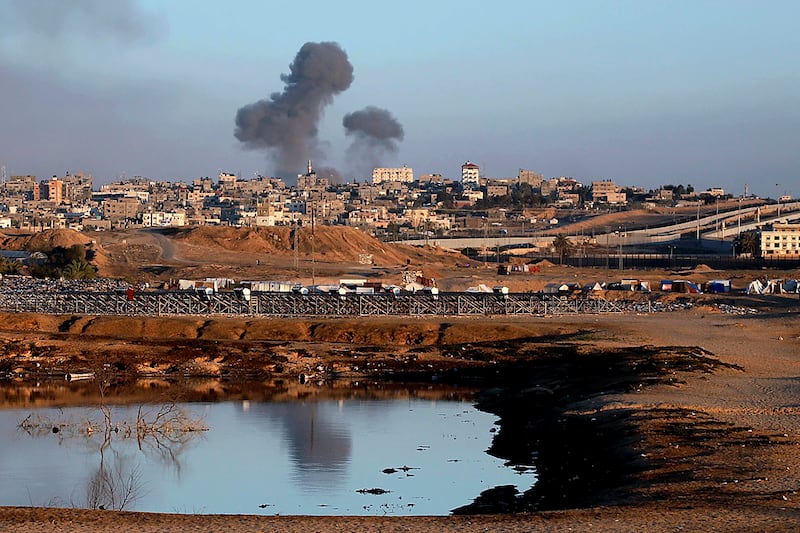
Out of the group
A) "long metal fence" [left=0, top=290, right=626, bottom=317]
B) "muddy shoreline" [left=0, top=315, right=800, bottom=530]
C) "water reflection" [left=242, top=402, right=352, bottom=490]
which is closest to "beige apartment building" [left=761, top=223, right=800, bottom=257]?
"muddy shoreline" [left=0, top=315, right=800, bottom=530]

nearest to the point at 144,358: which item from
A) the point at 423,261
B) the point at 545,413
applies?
the point at 545,413

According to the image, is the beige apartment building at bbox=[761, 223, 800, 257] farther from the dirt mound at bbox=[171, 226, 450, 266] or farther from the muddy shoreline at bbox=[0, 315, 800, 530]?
the muddy shoreline at bbox=[0, 315, 800, 530]

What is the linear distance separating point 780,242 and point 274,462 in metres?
141

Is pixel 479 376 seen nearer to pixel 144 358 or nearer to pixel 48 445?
pixel 144 358

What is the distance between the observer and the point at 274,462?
32438 mm

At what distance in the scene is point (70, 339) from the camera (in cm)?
5600

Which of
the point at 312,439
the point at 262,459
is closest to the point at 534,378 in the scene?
the point at 312,439

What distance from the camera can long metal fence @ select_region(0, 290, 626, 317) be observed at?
2544 inches

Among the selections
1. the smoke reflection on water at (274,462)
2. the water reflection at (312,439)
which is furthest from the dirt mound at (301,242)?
the smoke reflection on water at (274,462)

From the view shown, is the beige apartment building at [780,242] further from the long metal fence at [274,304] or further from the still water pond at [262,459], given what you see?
the still water pond at [262,459]

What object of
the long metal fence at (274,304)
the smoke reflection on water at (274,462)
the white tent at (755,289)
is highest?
the white tent at (755,289)

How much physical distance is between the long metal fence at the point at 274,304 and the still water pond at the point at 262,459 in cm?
2198

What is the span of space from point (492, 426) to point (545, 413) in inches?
65.3

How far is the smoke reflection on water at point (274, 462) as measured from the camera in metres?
27.2
